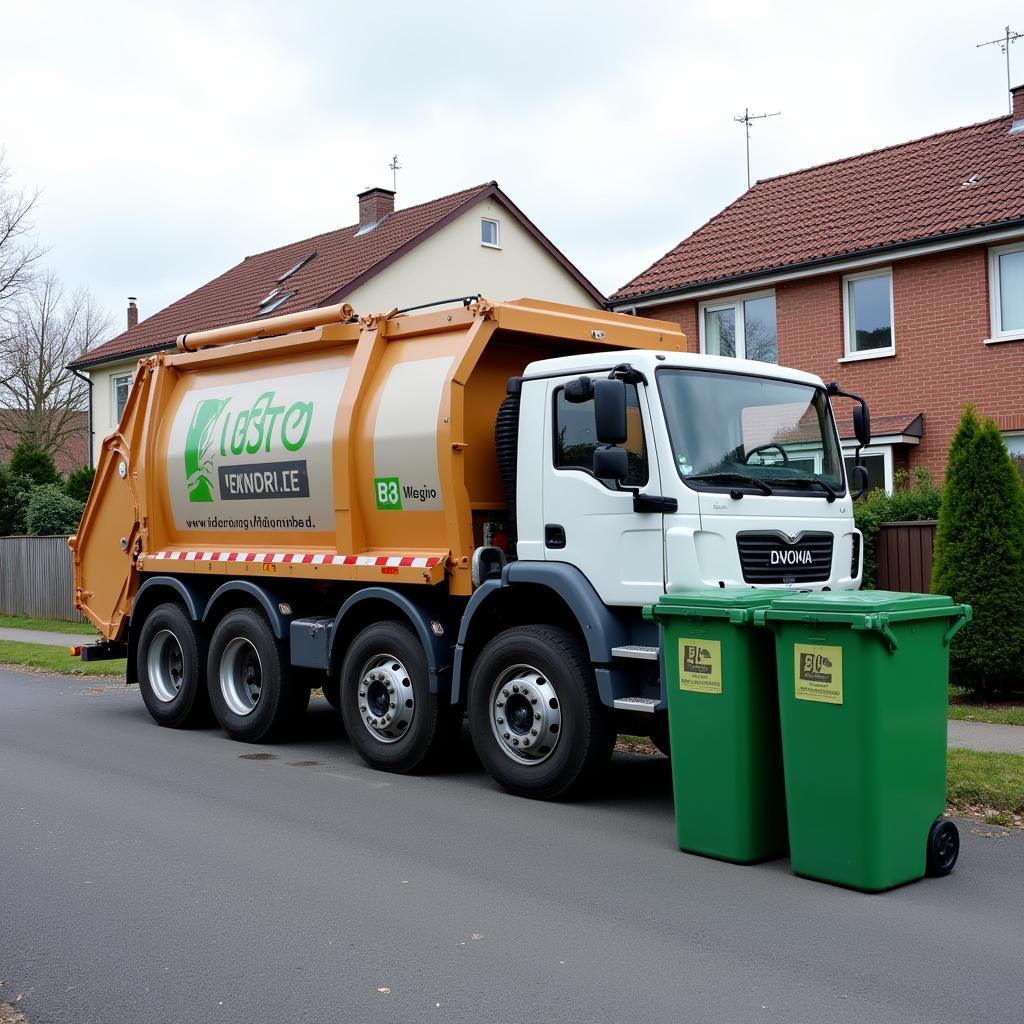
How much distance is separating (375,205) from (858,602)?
29105 millimetres

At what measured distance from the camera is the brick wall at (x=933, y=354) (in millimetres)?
16906

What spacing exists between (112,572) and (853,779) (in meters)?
8.11

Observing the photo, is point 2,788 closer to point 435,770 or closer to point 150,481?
point 435,770

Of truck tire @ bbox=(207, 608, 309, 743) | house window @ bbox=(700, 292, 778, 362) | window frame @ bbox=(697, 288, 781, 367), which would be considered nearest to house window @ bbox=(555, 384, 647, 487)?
truck tire @ bbox=(207, 608, 309, 743)

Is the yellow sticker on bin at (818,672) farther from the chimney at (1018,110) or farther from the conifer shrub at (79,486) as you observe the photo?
the conifer shrub at (79,486)

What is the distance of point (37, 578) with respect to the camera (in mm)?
24797

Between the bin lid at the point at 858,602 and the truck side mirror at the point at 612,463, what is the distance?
1.41 metres

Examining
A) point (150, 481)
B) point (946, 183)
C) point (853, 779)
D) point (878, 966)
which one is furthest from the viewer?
point (946, 183)

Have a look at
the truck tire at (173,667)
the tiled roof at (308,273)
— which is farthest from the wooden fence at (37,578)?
the truck tire at (173,667)

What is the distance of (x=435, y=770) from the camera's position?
8945mm

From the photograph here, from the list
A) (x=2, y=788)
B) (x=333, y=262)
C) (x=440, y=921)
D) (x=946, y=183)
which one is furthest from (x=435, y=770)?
(x=333, y=262)

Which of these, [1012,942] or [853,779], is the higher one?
[853,779]

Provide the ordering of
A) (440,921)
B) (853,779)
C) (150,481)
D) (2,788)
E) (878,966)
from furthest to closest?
(150,481), (2,788), (853,779), (440,921), (878,966)

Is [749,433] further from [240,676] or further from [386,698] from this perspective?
[240,676]
